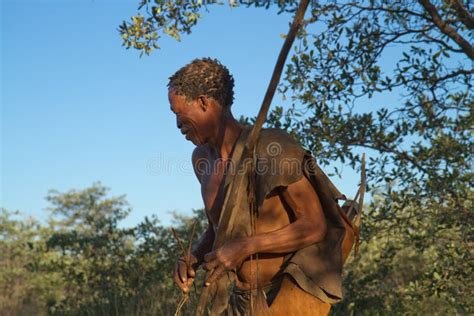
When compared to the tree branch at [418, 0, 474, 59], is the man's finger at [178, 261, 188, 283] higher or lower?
lower

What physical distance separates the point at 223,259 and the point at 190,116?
1.99 feet

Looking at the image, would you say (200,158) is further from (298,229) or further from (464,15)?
(464,15)

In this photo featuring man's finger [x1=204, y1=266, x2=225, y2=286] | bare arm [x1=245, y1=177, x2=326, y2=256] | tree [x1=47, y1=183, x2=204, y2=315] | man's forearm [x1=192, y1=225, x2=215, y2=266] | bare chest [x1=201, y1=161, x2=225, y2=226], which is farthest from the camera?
tree [x1=47, y1=183, x2=204, y2=315]

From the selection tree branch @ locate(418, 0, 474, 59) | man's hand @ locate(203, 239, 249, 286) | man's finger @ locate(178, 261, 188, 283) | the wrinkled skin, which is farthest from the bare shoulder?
tree branch @ locate(418, 0, 474, 59)

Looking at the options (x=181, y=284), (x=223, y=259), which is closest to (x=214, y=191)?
(x=181, y=284)

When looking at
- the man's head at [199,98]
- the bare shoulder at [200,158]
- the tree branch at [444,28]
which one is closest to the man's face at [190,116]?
the man's head at [199,98]

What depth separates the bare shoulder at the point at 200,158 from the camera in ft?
9.78

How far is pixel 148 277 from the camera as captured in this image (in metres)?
8.78

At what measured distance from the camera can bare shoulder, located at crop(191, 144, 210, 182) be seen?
2.98 meters

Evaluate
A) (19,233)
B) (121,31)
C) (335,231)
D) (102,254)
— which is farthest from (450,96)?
(19,233)

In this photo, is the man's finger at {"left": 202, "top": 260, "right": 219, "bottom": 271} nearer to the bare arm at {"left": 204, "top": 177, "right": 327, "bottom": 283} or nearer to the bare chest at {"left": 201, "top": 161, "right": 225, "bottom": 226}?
the bare arm at {"left": 204, "top": 177, "right": 327, "bottom": 283}

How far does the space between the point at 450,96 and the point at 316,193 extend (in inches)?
168

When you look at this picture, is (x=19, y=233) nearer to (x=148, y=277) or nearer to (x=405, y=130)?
(x=148, y=277)

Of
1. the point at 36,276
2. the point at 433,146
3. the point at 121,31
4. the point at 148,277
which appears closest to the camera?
the point at 121,31
